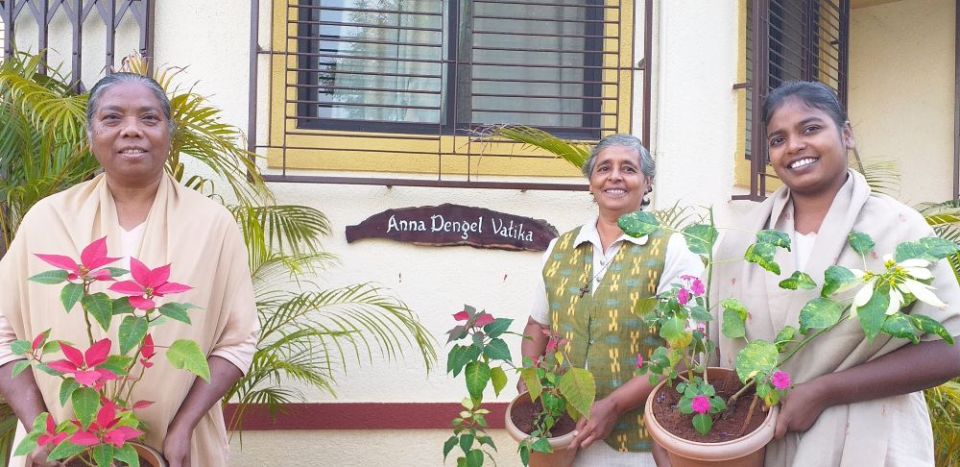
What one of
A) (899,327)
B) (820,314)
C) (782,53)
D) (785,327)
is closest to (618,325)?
(785,327)

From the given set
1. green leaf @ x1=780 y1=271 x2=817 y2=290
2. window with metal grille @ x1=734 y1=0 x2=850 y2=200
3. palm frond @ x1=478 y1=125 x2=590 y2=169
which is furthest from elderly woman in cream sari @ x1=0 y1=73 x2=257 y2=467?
window with metal grille @ x1=734 y1=0 x2=850 y2=200

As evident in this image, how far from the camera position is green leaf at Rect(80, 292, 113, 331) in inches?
68.2

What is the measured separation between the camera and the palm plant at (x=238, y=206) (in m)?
3.07

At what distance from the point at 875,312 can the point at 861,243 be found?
0.18 metres

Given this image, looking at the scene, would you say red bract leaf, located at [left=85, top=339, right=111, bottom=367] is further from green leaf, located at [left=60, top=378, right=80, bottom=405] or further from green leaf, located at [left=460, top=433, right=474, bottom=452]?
green leaf, located at [left=460, top=433, right=474, bottom=452]

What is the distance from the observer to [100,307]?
1.75 meters

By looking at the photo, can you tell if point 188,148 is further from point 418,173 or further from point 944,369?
point 944,369

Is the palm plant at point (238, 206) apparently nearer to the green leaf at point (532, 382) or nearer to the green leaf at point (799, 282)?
the green leaf at point (532, 382)

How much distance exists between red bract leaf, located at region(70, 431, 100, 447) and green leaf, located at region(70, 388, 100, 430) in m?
0.01

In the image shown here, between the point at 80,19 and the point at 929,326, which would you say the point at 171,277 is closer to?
the point at 929,326

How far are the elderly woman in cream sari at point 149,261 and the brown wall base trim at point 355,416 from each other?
64.6 inches

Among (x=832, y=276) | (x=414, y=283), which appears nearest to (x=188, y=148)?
(x=414, y=283)

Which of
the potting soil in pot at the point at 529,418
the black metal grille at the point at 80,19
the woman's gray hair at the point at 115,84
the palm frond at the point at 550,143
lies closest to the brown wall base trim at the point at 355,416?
the palm frond at the point at 550,143

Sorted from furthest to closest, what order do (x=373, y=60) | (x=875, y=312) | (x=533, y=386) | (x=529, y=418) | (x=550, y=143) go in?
(x=373, y=60) → (x=550, y=143) → (x=529, y=418) → (x=533, y=386) → (x=875, y=312)
